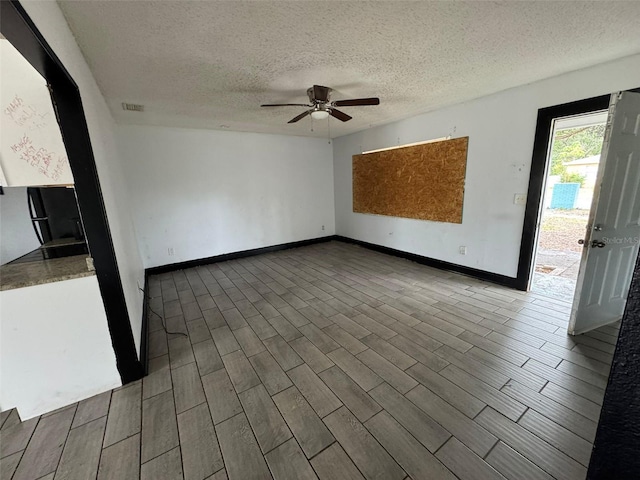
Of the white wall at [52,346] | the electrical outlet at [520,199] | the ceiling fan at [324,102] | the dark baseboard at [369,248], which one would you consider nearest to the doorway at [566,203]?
the electrical outlet at [520,199]

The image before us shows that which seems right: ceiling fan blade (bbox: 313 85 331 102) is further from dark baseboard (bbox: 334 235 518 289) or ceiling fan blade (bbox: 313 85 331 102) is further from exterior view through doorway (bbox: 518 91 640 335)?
dark baseboard (bbox: 334 235 518 289)

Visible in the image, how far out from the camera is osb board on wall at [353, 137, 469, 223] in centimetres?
371

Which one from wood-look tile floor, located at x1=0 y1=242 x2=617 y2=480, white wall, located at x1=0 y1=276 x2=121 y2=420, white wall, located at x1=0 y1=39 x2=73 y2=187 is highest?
white wall, located at x1=0 y1=39 x2=73 y2=187

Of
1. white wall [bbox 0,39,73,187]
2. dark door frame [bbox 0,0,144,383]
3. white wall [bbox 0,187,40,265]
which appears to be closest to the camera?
dark door frame [bbox 0,0,144,383]

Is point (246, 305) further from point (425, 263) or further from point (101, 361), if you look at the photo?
point (425, 263)

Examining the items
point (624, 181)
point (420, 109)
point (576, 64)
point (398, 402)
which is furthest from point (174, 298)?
point (576, 64)

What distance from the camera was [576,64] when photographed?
2402mm

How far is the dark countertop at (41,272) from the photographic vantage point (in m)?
1.58

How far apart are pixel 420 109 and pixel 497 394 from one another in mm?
3584

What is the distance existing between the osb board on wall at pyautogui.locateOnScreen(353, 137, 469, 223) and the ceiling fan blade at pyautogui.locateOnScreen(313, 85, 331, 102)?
2.02 metres

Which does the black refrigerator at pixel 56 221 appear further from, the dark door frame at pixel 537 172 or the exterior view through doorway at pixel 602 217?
the dark door frame at pixel 537 172

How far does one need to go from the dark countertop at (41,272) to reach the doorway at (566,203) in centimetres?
443

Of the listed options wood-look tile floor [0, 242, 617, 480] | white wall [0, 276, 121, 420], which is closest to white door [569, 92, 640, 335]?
wood-look tile floor [0, 242, 617, 480]

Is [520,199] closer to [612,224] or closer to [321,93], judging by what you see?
[612,224]
